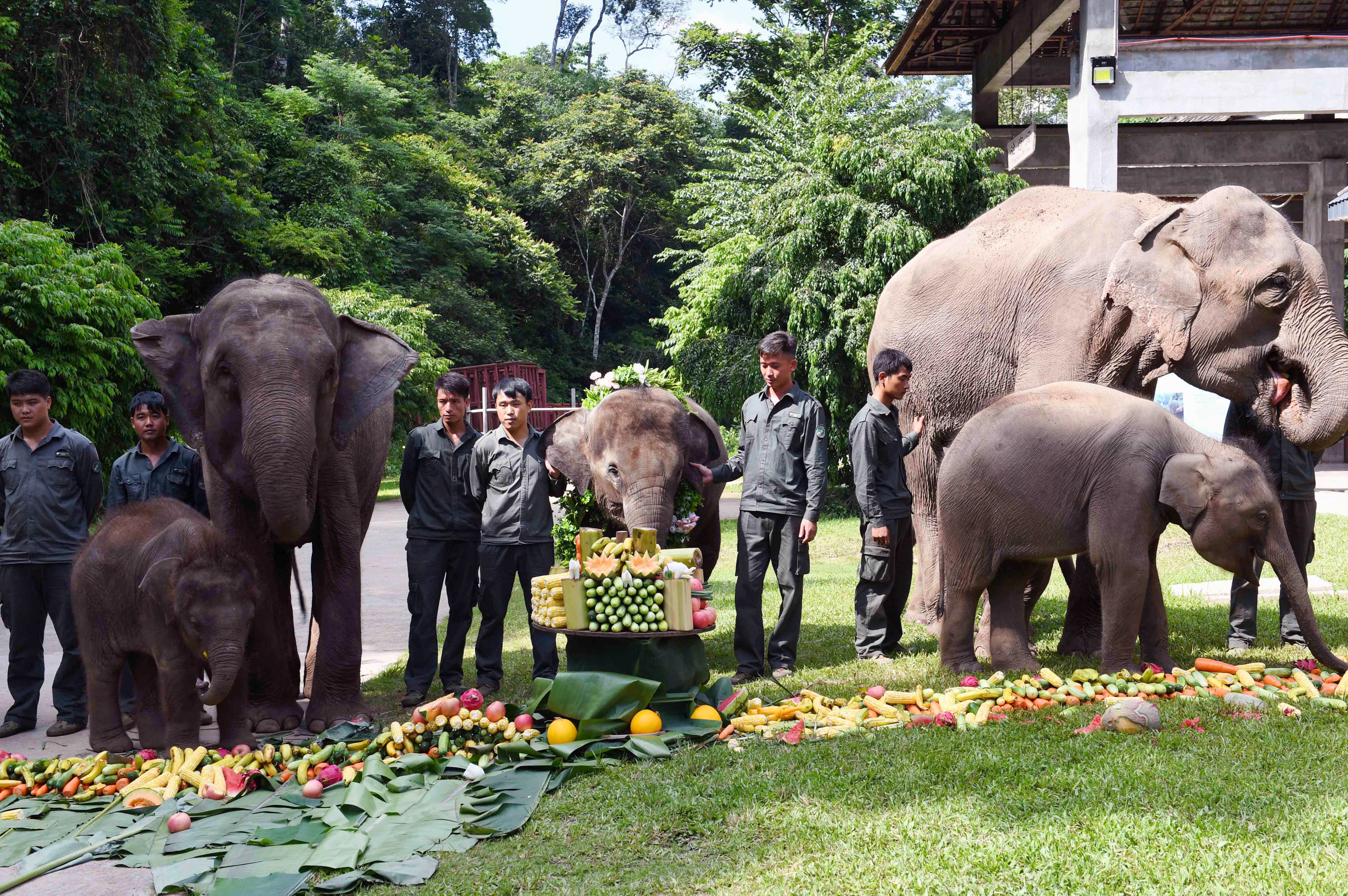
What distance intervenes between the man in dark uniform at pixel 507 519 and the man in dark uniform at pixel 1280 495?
14.5ft

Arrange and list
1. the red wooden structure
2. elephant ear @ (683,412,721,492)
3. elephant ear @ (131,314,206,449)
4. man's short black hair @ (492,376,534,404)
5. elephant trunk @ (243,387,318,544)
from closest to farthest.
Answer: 1. elephant trunk @ (243,387,318,544)
2. elephant ear @ (131,314,206,449)
3. man's short black hair @ (492,376,534,404)
4. elephant ear @ (683,412,721,492)
5. the red wooden structure

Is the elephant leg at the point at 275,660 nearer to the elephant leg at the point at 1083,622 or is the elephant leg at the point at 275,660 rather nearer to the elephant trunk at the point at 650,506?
the elephant trunk at the point at 650,506

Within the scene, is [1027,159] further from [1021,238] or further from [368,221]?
[368,221]

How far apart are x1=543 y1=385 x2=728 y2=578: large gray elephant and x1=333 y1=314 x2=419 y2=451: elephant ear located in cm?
140

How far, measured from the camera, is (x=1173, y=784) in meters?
4.69

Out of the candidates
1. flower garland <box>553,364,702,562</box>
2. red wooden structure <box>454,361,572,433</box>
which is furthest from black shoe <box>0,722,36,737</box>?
red wooden structure <box>454,361,572,433</box>

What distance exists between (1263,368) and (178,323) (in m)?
6.41

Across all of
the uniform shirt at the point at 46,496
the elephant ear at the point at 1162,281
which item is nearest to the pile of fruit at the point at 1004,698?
the elephant ear at the point at 1162,281

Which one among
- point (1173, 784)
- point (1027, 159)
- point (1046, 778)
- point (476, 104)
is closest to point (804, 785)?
point (1046, 778)

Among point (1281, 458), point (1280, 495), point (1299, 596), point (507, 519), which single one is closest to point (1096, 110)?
point (1281, 458)

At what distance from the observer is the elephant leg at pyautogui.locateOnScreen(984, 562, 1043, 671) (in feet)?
23.2

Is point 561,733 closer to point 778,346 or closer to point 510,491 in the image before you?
point 510,491

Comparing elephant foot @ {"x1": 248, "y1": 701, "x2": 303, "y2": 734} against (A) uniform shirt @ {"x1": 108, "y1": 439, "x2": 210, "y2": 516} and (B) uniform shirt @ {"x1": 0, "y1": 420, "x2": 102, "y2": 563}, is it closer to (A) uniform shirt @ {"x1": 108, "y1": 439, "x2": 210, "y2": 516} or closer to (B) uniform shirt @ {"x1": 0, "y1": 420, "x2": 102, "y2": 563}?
(A) uniform shirt @ {"x1": 108, "y1": 439, "x2": 210, "y2": 516}

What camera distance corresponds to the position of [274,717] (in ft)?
22.8
